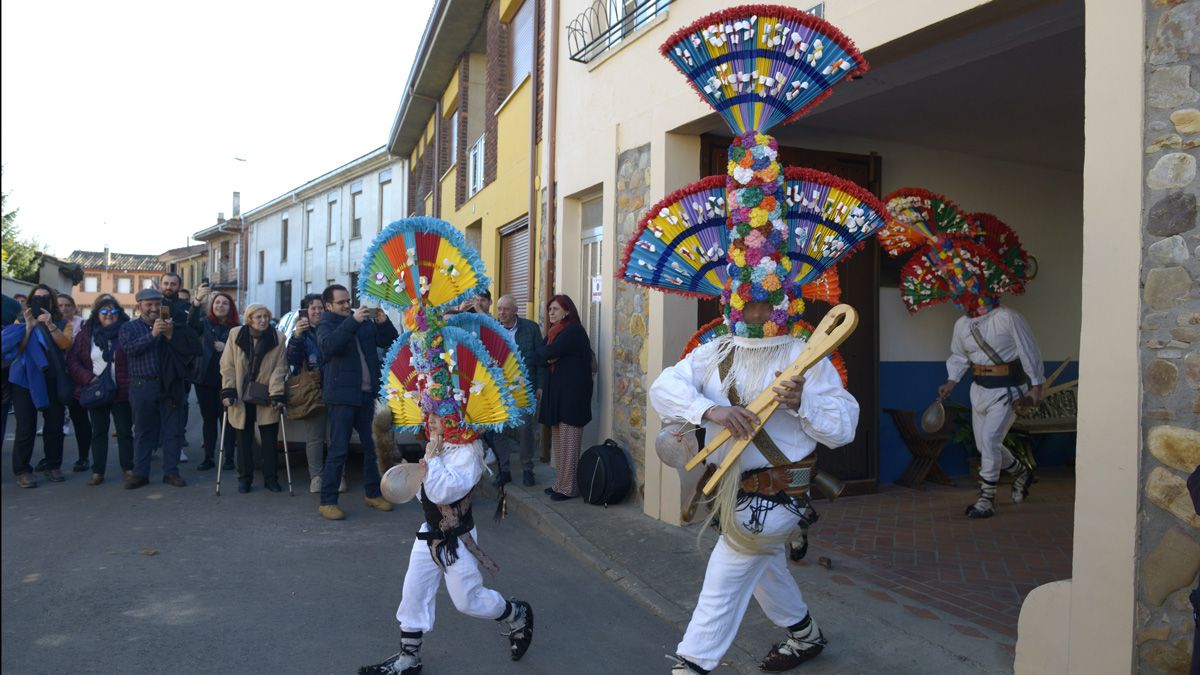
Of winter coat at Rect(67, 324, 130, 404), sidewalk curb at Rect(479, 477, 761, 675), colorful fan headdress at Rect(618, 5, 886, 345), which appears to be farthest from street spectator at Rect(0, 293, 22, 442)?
colorful fan headdress at Rect(618, 5, 886, 345)

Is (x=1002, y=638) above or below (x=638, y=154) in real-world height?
below

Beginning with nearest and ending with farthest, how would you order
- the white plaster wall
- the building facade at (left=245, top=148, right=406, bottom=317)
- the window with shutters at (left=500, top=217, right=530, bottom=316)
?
the window with shutters at (left=500, top=217, right=530, bottom=316) → the building facade at (left=245, top=148, right=406, bottom=317) → the white plaster wall

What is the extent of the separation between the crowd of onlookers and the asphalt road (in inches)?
26.5

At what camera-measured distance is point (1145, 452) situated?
321 centimetres

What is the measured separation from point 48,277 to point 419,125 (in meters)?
16.5

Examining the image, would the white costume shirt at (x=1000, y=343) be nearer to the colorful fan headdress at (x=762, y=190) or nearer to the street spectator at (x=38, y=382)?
the colorful fan headdress at (x=762, y=190)

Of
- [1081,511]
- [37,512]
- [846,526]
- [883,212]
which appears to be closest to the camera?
[1081,511]

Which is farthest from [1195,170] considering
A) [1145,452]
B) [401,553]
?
[401,553]

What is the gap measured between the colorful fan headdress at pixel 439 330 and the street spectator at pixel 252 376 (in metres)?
4.28

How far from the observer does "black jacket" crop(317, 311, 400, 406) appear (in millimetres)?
7211

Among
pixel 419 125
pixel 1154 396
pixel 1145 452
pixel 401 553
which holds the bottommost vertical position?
pixel 401 553

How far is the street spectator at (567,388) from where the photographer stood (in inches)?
305

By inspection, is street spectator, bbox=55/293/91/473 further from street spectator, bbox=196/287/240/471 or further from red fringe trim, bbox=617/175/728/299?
red fringe trim, bbox=617/175/728/299

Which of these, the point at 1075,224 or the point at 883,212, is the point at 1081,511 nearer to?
the point at 883,212
